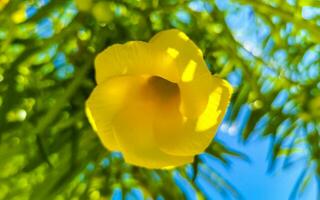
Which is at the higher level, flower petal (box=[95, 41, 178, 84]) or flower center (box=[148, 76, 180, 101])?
flower petal (box=[95, 41, 178, 84])

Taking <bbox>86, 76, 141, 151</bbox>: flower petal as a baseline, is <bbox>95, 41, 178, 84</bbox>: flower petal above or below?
above

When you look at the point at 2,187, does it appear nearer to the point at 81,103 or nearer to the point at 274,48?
the point at 81,103

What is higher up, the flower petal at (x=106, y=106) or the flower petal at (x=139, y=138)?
the flower petal at (x=106, y=106)

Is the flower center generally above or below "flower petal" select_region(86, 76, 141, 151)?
below
